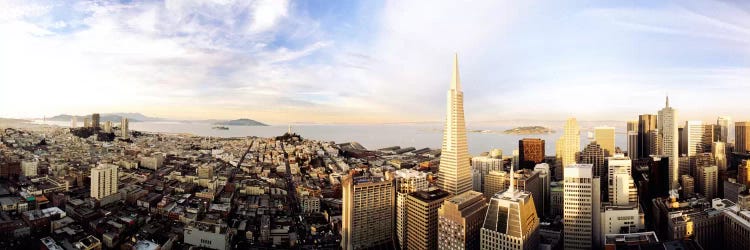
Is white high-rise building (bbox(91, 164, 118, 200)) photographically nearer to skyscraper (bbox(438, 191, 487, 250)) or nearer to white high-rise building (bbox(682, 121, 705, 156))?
skyscraper (bbox(438, 191, 487, 250))

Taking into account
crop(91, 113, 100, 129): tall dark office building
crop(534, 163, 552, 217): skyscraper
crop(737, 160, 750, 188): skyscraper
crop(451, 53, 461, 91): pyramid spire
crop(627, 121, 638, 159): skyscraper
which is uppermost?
crop(451, 53, 461, 91): pyramid spire

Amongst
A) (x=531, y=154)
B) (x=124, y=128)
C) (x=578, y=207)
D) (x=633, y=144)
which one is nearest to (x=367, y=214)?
(x=578, y=207)

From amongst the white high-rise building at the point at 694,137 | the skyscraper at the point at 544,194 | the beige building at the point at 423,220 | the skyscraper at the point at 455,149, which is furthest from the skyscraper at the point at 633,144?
the beige building at the point at 423,220

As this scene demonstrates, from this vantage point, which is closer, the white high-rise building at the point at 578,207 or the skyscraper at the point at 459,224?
the skyscraper at the point at 459,224

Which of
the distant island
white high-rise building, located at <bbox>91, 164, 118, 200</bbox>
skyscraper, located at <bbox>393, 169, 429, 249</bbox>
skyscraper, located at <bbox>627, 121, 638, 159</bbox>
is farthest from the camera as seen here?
the distant island

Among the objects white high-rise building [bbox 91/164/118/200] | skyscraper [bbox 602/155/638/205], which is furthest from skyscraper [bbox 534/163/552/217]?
white high-rise building [bbox 91/164/118/200]

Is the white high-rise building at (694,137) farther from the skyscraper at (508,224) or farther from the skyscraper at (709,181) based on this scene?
the skyscraper at (508,224)

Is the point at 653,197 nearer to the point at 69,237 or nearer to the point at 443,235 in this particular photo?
the point at 443,235
